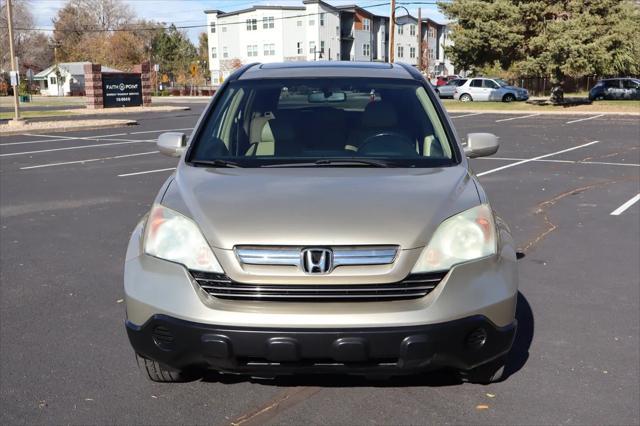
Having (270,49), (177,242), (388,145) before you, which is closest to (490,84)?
(388,145)

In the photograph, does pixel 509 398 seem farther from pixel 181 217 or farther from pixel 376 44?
pixel 376 44

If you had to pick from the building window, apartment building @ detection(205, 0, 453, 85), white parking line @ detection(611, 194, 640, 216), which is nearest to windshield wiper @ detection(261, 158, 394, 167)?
white parking line @ detection(611, 194, 640, 216)

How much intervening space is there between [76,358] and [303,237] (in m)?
1.98

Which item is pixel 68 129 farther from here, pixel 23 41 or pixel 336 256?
pixel 23 41

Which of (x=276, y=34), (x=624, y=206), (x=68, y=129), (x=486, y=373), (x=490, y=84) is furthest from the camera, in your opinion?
(x=276, y=34)

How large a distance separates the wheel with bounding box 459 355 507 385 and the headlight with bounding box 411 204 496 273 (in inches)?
23.8

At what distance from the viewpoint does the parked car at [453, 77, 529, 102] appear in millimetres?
43625

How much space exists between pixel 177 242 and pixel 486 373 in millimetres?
1656

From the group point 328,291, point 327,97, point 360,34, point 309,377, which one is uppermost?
point 360,34

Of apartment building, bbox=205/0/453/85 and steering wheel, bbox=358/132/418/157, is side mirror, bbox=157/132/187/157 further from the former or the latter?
apartment building, bbox=205/0/453/85

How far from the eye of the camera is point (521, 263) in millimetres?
6109

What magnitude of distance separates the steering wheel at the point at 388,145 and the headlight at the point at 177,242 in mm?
1319

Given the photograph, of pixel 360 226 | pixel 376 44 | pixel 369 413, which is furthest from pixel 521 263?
pixel 376 44

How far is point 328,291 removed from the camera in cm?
279
